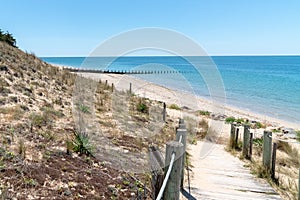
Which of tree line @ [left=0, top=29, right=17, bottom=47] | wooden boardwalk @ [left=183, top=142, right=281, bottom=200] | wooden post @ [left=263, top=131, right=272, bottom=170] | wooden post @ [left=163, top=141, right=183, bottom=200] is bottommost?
wooden boardwalk @ [left=183, top=142, right=281, bottom=200]

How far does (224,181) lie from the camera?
531 centimetres

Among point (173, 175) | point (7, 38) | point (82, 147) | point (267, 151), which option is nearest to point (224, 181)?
point (267, 151)

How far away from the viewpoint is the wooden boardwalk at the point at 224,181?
15.4ft

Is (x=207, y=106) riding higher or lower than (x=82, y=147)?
lower

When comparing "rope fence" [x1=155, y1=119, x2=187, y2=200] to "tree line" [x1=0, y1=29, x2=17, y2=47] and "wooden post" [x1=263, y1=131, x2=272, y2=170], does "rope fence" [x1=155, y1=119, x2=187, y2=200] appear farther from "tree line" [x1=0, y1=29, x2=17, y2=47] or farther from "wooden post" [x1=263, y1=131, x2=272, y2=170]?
"tree line" [x1=0, y1=29, x2=17, y2=47]

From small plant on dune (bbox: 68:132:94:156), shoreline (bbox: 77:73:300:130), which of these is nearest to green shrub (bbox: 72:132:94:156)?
small plant on dune (bbox: 68:132:94:156)

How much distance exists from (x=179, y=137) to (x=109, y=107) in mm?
7835

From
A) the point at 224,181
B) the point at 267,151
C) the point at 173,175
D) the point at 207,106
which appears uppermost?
the point at 173,175

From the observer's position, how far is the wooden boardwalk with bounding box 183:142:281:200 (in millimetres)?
4707

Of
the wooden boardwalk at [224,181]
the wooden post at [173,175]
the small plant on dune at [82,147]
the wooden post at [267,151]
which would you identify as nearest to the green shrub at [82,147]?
the small plant on dune at [82,147]

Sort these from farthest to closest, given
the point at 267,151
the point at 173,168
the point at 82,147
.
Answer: the point at 267,151 → the point at 82,147 → the point at 173,168

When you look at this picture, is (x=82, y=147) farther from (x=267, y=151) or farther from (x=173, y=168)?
(x=267, y=151)

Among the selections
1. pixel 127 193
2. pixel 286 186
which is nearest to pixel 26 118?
pixel 127 193

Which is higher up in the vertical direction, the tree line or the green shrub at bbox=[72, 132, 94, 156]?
the tree line
